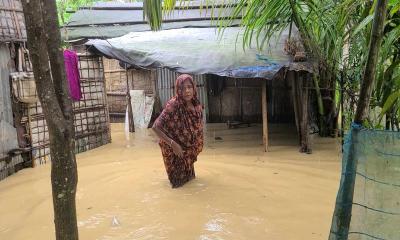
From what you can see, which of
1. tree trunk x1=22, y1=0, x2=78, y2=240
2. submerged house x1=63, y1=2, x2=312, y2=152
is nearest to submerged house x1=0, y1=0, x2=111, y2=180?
submerged house x1=63, y1=2, x2=312, y2=152

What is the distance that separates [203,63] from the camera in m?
7.22

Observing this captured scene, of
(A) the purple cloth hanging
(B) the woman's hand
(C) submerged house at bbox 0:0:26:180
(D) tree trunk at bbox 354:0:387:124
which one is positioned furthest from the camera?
(A) the purple cloth hanging

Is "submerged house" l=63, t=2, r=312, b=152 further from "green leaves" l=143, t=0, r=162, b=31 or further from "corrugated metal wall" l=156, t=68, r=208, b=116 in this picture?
"green leaves" l=143, t=0, r=162, b=31

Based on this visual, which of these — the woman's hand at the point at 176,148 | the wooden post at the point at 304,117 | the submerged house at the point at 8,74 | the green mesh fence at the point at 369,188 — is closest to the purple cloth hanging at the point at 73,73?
the submerged house at the point at 8,74

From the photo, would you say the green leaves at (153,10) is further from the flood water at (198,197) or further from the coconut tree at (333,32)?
the flood water at (198,197)

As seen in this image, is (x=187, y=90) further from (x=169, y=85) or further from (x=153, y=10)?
(x=169, y=85)

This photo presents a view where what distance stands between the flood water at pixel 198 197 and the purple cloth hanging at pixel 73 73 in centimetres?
117

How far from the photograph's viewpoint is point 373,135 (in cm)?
213

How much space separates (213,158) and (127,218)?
283 centimetres

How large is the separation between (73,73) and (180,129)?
306cm

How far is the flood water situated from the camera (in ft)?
13.2

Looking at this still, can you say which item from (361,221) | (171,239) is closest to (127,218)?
(171,239)

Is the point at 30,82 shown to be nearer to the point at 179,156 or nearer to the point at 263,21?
the point at 179,156

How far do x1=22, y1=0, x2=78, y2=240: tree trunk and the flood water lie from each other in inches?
75.0
